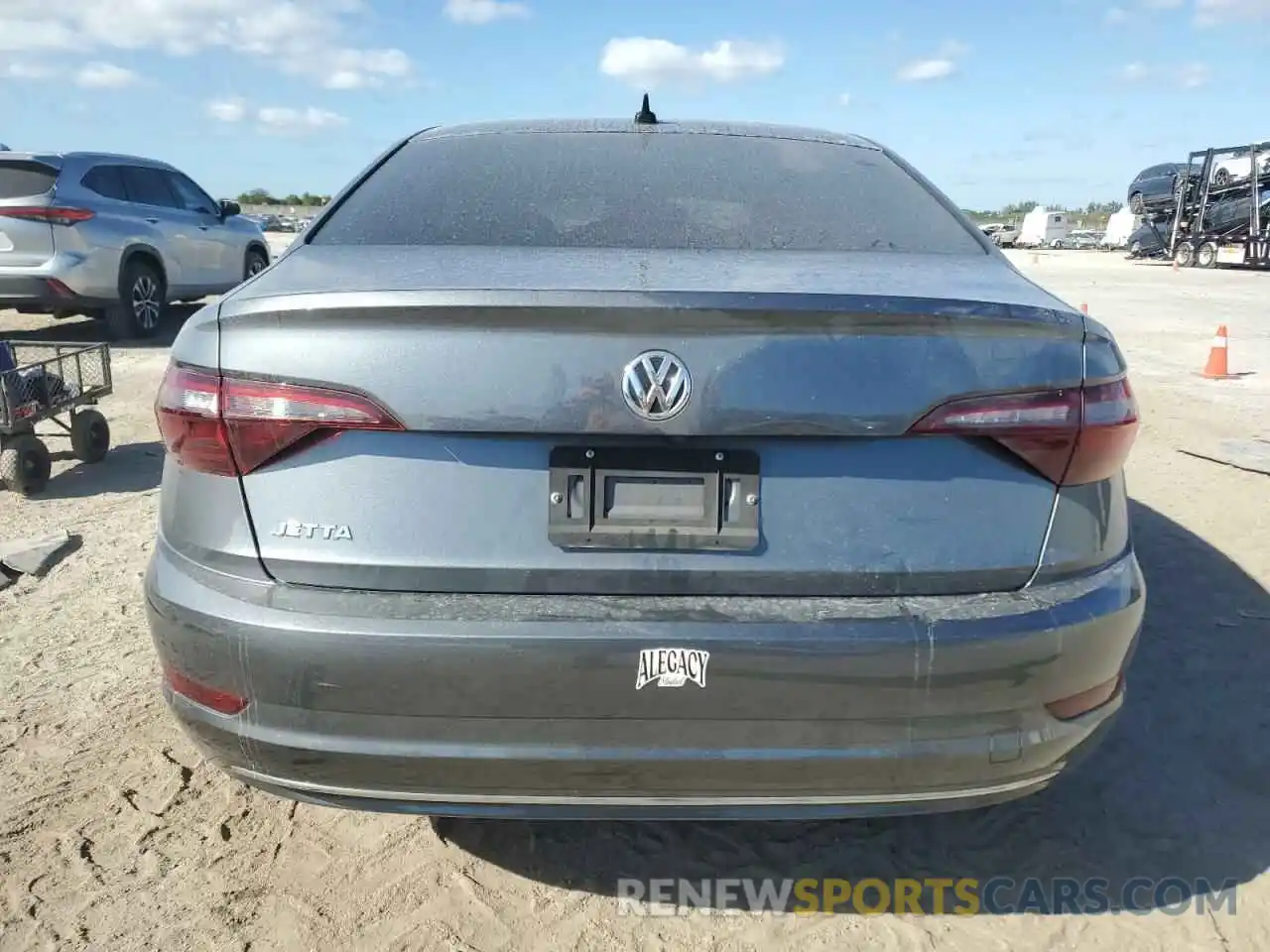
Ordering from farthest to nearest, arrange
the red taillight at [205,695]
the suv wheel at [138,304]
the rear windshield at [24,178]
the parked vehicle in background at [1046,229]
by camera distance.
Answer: the parked vehicle in background at [1046,229], the suv wheel at [138,304], the rear windshield at [24,178], the red taillight at [205,695]

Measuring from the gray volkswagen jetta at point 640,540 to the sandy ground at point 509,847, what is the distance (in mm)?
519

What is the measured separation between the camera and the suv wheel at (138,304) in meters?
10.6

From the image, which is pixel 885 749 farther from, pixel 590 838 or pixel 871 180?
pixel 871 180

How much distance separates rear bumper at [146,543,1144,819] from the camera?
6.07 feet

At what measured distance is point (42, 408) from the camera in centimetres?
565

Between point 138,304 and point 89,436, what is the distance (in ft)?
17.8

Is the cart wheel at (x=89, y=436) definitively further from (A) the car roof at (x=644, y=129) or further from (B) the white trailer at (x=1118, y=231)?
(B) the white trailer at (x=1118, y=231)

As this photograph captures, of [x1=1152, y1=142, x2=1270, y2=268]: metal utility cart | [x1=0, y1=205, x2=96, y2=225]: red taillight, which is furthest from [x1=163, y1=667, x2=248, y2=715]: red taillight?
[x1=1152, y1=142, x2=1270, y2=268]: metal utility cart

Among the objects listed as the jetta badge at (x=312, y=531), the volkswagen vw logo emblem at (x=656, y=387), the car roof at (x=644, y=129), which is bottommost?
the jetta badge at (x=312, y=531)

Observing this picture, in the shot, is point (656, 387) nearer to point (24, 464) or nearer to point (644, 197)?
point (644, 197)

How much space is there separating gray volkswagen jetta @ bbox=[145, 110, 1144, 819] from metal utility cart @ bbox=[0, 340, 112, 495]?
4263 mm

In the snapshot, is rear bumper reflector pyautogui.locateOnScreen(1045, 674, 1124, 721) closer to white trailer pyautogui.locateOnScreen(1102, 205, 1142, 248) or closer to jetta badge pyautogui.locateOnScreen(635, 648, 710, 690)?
jetta badge pyautogui.locateOnScreen(635, 648, 710, 690)

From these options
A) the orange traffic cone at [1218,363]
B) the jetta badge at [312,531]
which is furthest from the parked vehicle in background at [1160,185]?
the jetta badge at [312,531]

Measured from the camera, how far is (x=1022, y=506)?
6.43 feet
